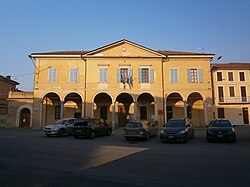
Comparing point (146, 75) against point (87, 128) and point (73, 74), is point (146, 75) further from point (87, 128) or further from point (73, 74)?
point (87, 128)

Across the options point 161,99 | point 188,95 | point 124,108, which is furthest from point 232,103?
point 124,108

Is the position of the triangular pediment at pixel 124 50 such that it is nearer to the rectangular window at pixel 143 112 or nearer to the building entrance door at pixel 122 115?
the building entrance door at pixel 122 115

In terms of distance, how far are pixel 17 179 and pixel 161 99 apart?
75.1 ft

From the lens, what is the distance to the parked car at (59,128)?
18500mm

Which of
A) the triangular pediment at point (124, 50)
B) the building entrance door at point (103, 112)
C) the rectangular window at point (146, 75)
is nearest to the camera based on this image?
the rectangular window at point (146, 75)

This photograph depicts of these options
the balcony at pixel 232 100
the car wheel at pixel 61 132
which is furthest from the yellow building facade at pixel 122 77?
the balcony at pixel 232 100

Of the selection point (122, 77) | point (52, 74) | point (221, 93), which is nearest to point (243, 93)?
point (221, 93)

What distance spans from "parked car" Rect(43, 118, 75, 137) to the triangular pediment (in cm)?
1120

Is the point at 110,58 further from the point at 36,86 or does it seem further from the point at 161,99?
the point at 36,86

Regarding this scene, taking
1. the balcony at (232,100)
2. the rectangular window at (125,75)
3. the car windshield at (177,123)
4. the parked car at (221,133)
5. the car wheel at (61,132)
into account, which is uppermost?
the rectangular window at (125,75)

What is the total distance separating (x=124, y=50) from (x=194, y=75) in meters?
9.84

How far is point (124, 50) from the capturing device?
92.9 ft

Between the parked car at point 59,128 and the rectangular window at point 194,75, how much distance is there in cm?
1641

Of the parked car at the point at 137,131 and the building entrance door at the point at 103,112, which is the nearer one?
the parked car at the point at 137,131
